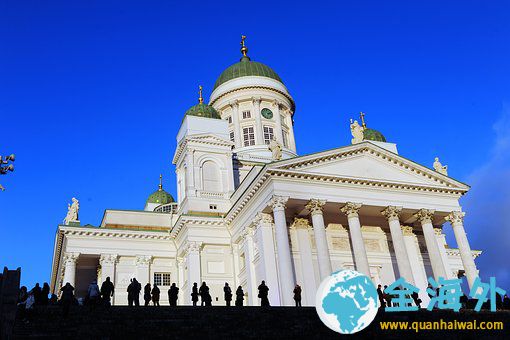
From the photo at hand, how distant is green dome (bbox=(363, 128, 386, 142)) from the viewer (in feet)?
154

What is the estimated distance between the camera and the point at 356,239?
3009 centimetres

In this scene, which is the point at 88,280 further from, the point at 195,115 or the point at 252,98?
the point at 252,98

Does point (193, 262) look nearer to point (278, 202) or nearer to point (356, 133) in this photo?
point (278, 202)

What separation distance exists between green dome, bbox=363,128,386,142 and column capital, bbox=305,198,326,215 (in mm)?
18079

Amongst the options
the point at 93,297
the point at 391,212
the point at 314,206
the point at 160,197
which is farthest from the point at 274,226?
the point at 160,197

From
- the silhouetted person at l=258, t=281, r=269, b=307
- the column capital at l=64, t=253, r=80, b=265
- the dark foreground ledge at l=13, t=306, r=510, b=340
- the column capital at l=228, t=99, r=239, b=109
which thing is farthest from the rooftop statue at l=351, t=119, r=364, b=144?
the column capital at l=64, t=253, r=80, b=265

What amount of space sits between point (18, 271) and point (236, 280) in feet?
64.1

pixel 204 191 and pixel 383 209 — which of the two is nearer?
pixel 383 209

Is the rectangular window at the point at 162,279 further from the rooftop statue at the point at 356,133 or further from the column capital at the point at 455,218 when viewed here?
the column capital at the point at 455,218

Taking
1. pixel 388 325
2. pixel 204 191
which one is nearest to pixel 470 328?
pixel 388 325

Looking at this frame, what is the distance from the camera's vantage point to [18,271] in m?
15.8

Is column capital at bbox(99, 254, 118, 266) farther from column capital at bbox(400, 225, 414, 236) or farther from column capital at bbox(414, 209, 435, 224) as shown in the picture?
column capital at bbox(414, 209, 435, 224)

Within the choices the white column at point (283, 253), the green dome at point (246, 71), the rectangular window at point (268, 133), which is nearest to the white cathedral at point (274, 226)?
the white column at point (283, 253)

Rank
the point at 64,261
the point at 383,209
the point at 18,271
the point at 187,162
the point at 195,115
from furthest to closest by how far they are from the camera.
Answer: the point at 195,115, the point at 187,162, the point at 64,261, the point at 383,209, the point at 18,271
